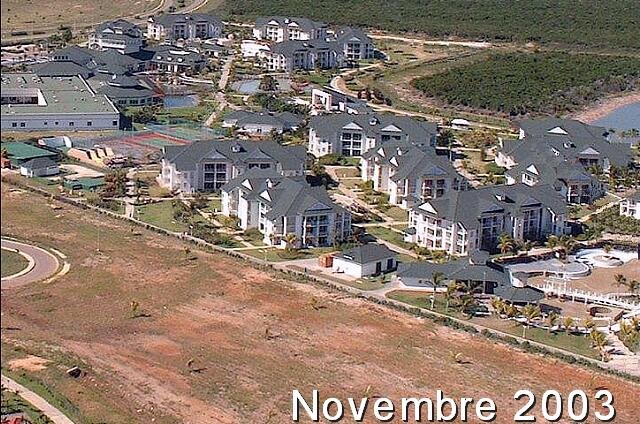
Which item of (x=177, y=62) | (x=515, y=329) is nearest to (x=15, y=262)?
(x=515, y=329)

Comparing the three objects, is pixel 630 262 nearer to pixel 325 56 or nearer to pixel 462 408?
pixel 462 408

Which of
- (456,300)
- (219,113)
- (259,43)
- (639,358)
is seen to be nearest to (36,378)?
(456,300)

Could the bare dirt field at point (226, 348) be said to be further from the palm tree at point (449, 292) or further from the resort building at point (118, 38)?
the resort building at point (118, 38)

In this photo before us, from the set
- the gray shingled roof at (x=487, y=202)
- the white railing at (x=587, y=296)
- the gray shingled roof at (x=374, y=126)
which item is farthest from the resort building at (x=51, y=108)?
the white railing at (x=587, y=296)

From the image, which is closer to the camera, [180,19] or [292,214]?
[292,214]

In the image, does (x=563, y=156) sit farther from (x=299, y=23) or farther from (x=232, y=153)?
(x=299, y=23)

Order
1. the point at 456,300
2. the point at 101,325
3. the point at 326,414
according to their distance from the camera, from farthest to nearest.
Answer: the point at 456,300 < the point at 101,325 < the point at 326,414

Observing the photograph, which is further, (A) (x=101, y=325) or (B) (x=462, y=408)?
(A) (x=101, y=325)

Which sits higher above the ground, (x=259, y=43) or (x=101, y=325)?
(x=259, y=43)
